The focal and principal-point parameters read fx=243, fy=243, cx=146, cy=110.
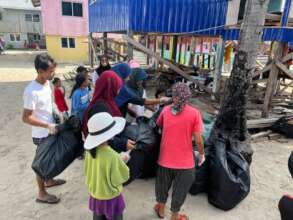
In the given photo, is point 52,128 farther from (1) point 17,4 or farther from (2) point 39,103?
(1) point 17,4

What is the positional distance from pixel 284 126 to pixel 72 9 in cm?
2128

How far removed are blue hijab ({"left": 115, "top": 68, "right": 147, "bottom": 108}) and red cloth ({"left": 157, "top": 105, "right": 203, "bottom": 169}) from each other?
691 mm

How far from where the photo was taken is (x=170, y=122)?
250 cm

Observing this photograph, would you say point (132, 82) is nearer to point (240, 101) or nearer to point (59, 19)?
point (240, 101)

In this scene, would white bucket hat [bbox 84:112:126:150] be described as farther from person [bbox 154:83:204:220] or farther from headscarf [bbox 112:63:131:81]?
headscarf [bbox 112:63:131:81]

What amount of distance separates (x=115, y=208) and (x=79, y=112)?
5.86 feet

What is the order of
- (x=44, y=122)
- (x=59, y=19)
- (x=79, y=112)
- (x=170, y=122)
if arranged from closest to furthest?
(x=170, y=122) < (x=44, y=122) < (x=79, y=112) < (x=59, y=19)

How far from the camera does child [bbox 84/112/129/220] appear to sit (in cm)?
203

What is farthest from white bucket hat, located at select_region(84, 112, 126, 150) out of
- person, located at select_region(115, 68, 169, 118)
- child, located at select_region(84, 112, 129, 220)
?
person, located at select_region(115, 68, 169, 118)

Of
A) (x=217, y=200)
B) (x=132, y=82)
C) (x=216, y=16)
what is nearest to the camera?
(x=217, y=200)

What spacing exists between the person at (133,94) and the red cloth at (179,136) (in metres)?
0.62

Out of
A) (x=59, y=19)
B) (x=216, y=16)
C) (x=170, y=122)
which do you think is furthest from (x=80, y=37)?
(x=170, y=122)

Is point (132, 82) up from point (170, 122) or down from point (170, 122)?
up

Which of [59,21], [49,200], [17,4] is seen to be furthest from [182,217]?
[17,4]
